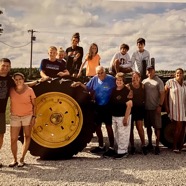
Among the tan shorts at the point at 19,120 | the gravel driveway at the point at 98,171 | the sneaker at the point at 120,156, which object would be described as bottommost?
the gravel driveway at the point at 98,171

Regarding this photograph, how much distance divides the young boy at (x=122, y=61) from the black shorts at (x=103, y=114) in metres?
0.87

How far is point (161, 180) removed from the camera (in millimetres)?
4094

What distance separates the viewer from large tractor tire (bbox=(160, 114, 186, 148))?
5.87 meters

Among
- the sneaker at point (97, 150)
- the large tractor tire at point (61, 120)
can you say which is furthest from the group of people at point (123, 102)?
the large tractor tire at point (61, 120)

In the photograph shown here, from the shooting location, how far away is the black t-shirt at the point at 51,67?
206 inches

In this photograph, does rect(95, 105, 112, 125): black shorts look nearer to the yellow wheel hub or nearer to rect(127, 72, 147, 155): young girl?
the yellow wheel hub

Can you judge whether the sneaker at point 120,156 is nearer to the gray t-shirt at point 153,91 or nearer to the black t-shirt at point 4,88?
the gray t-shirt at point 153,91

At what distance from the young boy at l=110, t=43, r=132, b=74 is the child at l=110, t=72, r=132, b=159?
0.71 metres

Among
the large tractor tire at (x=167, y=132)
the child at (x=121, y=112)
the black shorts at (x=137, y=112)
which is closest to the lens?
the child at (x=121, y=112)

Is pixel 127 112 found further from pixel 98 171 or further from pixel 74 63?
pixel 74 63

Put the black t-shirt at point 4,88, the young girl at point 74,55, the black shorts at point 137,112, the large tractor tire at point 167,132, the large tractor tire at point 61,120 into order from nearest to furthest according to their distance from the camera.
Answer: the black t-shirt at point 4,88, the large tractor tire at point 61,120, the black shorts at point 137,112, the large tractor tire at point 167,132, the young girl at point 74,55

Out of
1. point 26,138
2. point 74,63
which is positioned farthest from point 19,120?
point 74,63

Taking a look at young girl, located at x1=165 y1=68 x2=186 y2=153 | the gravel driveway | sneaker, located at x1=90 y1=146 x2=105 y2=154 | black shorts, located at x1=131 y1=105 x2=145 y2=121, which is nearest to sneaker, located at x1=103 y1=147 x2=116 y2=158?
the gravel driveway

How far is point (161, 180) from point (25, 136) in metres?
1.84
